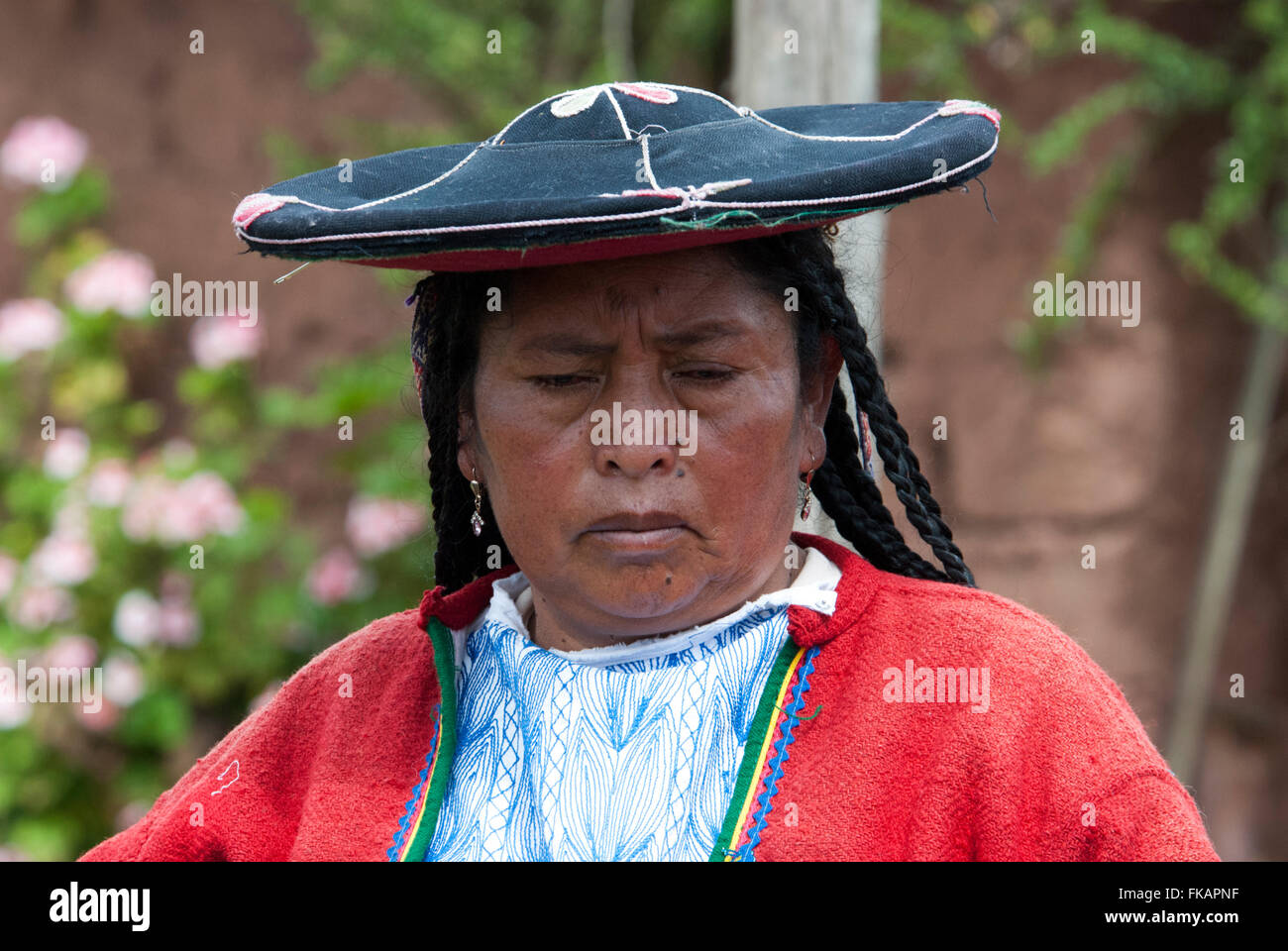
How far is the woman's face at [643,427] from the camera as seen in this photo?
172cm

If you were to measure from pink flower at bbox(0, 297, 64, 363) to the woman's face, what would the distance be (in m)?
3.53

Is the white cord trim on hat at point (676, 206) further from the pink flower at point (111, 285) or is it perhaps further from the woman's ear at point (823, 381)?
the pink flower at point (111, 285)

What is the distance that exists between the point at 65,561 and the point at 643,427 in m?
3.20

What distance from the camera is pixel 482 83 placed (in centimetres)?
423

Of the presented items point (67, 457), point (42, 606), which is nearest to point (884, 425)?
point (42, 606)

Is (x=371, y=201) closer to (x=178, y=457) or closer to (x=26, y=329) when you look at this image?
(x=178, y=457)

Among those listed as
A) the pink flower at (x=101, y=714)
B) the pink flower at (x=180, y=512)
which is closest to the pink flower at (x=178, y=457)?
the pink flower at (x=180, y=512)

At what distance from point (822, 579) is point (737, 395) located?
310 mm

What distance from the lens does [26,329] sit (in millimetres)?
4805

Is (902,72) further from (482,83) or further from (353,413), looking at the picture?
(353,413)

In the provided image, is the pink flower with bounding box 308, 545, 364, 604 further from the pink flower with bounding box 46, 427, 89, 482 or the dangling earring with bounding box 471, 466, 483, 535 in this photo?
the dangling earring with bounding box 471, 466, 483, 535

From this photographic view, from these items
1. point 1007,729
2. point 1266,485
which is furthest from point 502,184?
point 1266,485

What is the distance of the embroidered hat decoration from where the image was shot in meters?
1.54

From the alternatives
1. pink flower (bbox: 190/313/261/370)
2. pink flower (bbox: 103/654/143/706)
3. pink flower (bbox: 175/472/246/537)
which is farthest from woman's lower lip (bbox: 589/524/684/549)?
pink flower (bbox: 190/313/261/370)
